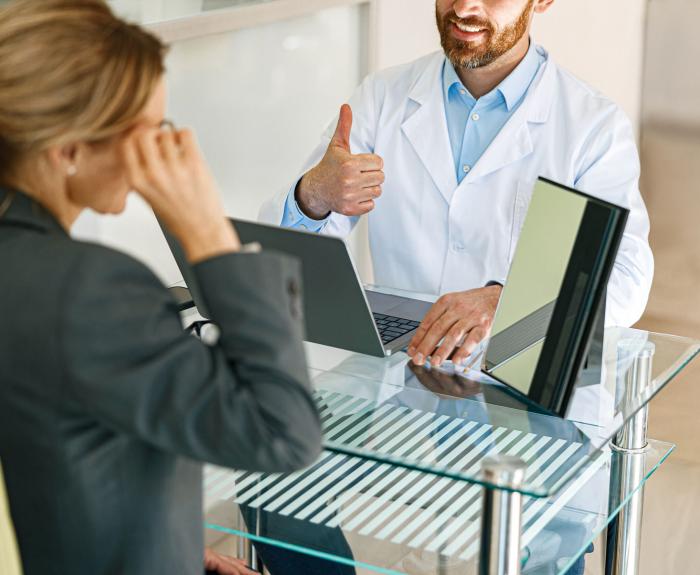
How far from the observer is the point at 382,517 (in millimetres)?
1551

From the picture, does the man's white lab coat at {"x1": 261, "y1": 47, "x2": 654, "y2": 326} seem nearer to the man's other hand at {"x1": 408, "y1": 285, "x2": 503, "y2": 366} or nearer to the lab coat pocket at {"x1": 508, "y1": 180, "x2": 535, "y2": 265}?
the lab coat pocket at {"x1": 508, "y1": 180, "x2": 535, "y2": 265}

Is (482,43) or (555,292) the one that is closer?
(555,292)

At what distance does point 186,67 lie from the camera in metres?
2.73

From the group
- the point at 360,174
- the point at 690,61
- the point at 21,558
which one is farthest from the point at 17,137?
the point at 690,61

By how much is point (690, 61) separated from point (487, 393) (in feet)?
8.11

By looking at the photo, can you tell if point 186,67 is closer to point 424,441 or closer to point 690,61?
point 424,441

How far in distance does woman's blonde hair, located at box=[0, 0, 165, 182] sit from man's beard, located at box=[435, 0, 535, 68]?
4.18ft

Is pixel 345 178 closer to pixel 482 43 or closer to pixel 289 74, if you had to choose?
pixel 482 43

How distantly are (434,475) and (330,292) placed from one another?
298 millimetres

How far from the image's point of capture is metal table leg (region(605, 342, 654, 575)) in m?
1.69

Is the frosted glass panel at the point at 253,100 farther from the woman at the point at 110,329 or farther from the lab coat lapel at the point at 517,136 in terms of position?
the woman at the point at 110,329

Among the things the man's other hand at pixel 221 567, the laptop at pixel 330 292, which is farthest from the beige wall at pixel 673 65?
the man's other hand at pixel 221 567

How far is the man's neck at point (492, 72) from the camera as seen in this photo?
2.33 metres

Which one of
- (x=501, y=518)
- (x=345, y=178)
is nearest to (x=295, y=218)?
(x=345, y=178)
